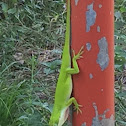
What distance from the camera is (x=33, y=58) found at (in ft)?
13.0

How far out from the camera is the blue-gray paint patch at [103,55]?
1.96 metres

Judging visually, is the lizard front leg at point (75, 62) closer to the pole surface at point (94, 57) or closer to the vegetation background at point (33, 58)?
the pole surface at point (94, 57)

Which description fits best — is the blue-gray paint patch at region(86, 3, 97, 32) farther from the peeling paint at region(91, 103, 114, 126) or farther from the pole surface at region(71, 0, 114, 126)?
the peeling paint at region(91, 103, 114, 126)

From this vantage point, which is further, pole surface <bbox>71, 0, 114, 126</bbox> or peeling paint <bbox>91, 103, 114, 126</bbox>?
peeling paint <bbox>91, 103, 114, 126</bbox>

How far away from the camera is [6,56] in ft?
13.9

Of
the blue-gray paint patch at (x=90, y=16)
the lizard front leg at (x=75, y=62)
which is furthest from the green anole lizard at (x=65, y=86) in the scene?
the blue-gray paint patch at (x=90, y=16)

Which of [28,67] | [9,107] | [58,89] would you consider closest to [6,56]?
[28,67]

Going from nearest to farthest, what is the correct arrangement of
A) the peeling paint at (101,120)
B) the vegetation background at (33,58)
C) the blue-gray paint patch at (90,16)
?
the blue-gray paint patch at (90,16) < the peeling paint at (101,120) < the vegetation background at (33,58)

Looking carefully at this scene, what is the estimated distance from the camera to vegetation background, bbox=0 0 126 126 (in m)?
3.04

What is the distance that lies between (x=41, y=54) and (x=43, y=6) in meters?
1.26

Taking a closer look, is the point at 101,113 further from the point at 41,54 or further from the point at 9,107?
the point at 41,54

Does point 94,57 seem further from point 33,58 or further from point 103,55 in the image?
point 33,58

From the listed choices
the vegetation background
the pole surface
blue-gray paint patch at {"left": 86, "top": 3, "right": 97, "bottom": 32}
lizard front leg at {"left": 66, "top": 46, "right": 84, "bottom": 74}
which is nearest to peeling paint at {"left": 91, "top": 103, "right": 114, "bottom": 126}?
the pole surface

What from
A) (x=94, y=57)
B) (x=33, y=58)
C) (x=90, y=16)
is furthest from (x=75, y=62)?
(x=33, y=58)
